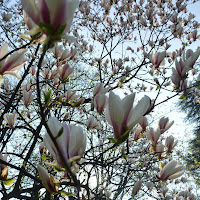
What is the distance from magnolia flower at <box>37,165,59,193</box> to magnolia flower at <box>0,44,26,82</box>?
362mm

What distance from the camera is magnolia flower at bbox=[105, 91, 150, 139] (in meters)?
0.57

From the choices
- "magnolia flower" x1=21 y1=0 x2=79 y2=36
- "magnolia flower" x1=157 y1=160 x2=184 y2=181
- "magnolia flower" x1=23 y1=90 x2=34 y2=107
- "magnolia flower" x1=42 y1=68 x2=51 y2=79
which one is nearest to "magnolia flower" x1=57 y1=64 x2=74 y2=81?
"magnolia flower" x1=23 y1=90 x2=34 y2=107

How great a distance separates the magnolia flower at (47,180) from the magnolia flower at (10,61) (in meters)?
0.36

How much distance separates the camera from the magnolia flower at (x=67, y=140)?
0.52 metres

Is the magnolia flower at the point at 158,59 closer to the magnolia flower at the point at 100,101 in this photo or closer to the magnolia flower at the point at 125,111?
the magnolia flower at the point at 100,101

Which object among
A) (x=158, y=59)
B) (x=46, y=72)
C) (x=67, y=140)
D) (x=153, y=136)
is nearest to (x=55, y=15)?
(x=67, y=140)

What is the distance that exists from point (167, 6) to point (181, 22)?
0.52 meters

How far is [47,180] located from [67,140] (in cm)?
17

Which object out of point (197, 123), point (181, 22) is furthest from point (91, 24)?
point (197, 123)

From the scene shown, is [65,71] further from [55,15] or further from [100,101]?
[55,15]

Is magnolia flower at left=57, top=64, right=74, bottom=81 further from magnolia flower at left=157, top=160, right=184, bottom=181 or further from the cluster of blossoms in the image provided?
magnolia flower at left=157, top=160, right=184, bottom=181

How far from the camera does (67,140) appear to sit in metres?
0.54

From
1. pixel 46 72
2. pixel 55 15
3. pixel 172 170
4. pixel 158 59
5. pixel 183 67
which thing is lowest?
pixel 172 170

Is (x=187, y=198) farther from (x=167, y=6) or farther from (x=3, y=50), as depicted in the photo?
(x=167, y=6)
